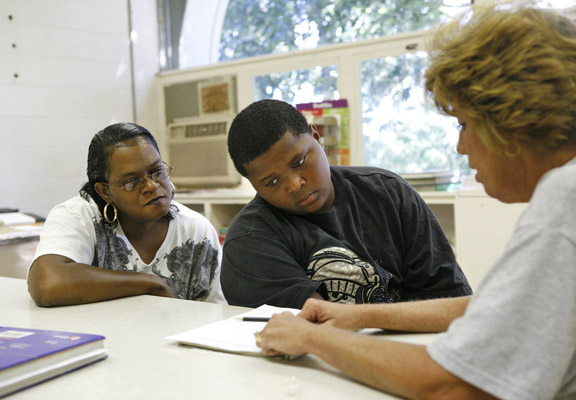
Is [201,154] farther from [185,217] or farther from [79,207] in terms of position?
[79,207]

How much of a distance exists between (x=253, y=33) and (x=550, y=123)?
3.82m

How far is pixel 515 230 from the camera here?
0.71 metres

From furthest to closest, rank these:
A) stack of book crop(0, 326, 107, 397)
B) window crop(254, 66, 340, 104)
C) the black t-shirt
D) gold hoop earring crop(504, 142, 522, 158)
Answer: window crop(254, 66, 340, 104) → the black t-shirt → stack of book crop(0, 326, 107, 397) → gold hoop earring crop(504, 142, 522, 158)

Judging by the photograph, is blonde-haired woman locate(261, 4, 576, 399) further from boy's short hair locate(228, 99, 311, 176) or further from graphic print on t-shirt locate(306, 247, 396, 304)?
boy's short hair locate(228, 99, 311, 176)

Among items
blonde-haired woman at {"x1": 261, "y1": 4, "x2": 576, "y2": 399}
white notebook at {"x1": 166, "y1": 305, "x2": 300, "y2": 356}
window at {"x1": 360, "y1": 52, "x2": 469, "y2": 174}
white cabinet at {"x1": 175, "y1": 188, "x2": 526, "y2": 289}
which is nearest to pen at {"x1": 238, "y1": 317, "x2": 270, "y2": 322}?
white notebook at {"x1": 166, "y1": 305, "x2": 300, "y2": 356}

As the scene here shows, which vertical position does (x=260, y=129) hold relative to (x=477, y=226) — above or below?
above

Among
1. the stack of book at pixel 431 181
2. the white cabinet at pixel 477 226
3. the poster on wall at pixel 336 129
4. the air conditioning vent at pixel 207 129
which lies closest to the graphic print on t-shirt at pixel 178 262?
the white cabinet at pixel 477 226

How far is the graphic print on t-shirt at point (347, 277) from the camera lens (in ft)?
4.70

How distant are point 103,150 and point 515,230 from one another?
150 centimetres

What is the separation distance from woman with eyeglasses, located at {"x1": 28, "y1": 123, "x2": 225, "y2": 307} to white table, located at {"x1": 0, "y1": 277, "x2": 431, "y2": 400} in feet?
1.23

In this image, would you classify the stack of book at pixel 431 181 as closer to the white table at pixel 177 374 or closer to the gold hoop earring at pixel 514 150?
the white table at pixel 177 374

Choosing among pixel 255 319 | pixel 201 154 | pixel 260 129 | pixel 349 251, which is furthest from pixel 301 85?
pixel 255 319

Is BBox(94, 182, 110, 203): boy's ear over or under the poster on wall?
under

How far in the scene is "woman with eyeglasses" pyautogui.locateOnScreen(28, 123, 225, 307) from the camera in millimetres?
1681
